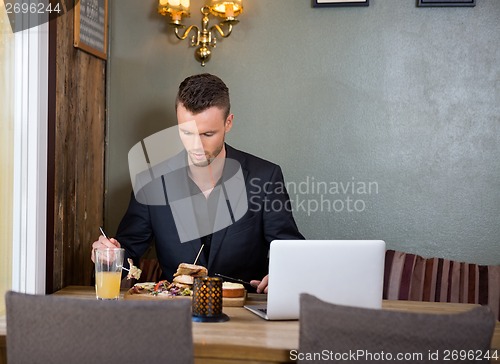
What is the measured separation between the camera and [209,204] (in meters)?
2.96

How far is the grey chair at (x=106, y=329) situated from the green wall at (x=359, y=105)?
1904 millimetres

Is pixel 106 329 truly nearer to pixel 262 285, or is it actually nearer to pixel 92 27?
pixel 262 285

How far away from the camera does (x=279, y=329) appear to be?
6.40ft

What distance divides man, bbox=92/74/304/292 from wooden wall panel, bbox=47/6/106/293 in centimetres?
22

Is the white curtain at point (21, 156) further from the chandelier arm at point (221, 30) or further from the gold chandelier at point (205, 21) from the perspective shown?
the chandelier arm at point (221, 30)

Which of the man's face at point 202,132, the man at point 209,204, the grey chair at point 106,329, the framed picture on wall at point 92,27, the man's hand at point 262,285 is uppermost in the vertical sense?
the framed picture on wall at point 92,27

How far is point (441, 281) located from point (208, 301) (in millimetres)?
1326

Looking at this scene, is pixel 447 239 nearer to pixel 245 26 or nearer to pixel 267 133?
pixel 267 133

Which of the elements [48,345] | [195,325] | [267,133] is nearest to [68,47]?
[267,133]

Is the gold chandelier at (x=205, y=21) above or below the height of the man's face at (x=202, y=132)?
above

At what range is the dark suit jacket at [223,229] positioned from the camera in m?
2.84

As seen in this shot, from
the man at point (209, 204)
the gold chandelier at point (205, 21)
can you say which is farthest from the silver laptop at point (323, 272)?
the gold chandelier at point (205, 21)

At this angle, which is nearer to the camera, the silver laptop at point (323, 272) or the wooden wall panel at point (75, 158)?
the silver laptop at point (323, 272)

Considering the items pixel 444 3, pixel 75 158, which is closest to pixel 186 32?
pixel 75 158
